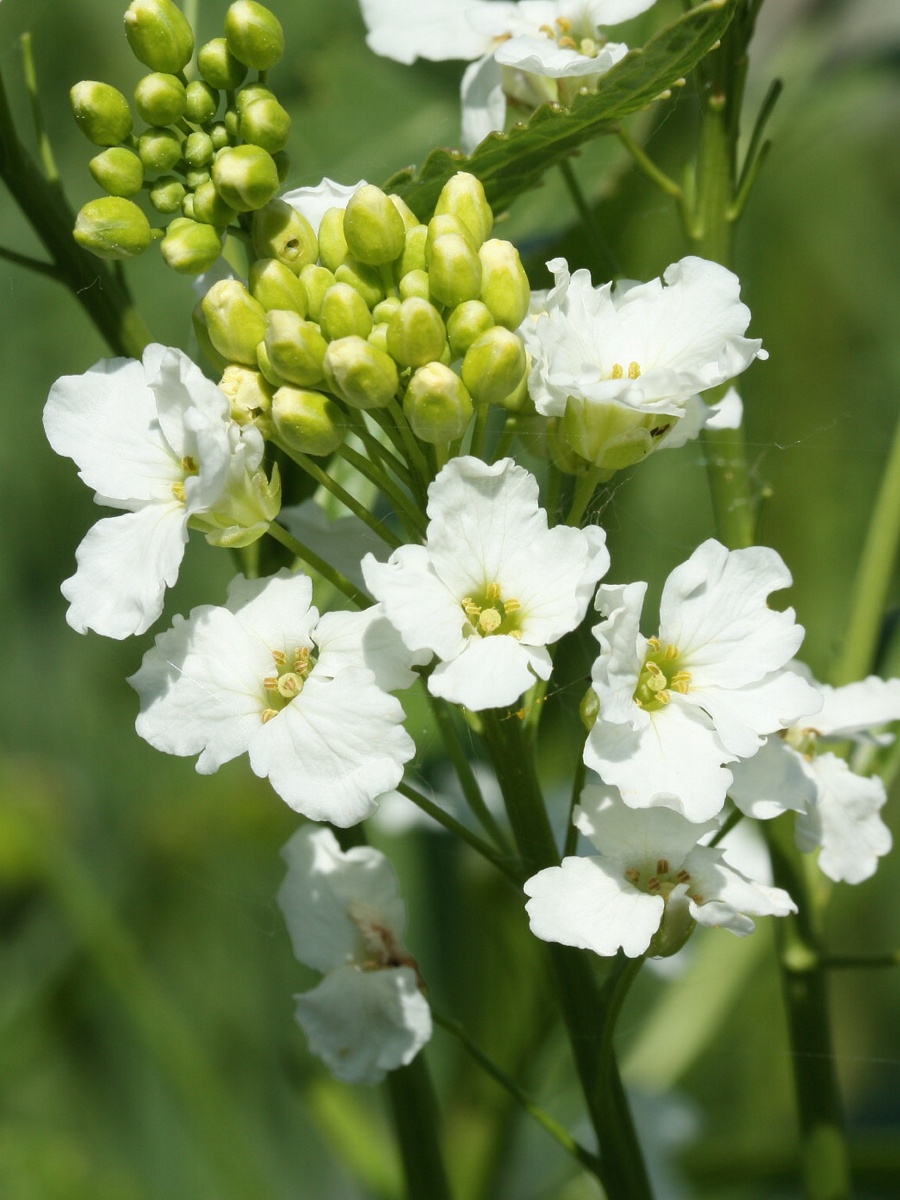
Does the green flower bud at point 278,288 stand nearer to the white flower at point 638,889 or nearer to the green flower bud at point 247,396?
the green flower bud at point 247,396

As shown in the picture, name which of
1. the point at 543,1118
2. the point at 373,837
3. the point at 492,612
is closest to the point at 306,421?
the point at 492,612

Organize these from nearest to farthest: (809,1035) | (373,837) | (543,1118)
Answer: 1. (543,1118)
2. (809,1035)
3. (373,837)

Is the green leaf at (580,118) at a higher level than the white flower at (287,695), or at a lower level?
higher

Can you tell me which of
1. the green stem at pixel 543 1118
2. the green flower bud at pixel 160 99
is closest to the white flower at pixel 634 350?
the green flower bud at pixel 160 99

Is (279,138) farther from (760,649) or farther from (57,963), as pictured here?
(57,963)

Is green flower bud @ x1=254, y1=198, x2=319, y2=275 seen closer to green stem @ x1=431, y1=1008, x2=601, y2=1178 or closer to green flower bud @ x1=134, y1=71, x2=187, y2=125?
green flower bud @ x1=134, y1=71, x2=187, y2=125

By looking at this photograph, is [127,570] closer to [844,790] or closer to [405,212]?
[405,212]

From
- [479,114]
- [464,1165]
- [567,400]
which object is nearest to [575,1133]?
[464,1165]
